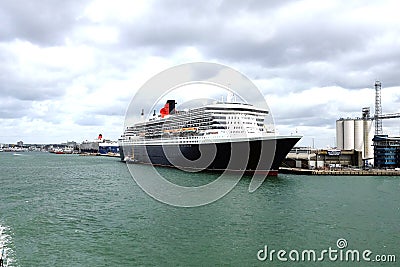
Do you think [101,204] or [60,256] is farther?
[101,204]

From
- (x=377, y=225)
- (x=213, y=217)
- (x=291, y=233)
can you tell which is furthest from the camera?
(x=213, y=217)

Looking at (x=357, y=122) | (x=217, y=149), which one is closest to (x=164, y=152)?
(x=217, y=149)

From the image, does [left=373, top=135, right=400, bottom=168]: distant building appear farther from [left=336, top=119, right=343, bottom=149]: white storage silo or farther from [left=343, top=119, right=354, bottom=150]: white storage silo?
[left=336, top=119, right=343, bottom=149]: white storage silo

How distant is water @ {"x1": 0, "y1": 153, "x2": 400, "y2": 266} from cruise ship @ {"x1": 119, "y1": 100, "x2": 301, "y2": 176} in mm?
11506

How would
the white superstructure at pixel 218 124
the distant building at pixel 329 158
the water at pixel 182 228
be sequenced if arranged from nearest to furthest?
the water at pixel 182 228
the white superstructure at pixel 218 124
the distant building at pixel 329 158

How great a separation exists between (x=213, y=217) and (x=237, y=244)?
5123mm

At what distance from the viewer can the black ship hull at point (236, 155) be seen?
128 ft

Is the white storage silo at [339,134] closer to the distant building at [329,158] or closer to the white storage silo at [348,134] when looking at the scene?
the white storage silo at [348,134]

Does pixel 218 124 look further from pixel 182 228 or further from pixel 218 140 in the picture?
pixel 182 228

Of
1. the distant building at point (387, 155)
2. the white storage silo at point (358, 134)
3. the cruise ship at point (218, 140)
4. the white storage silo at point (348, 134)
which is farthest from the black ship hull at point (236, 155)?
the white storage silo at point (358, 134)

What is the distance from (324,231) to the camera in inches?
687

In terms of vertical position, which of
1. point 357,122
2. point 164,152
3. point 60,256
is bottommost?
point 60,256

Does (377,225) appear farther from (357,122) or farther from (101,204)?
(357,122)

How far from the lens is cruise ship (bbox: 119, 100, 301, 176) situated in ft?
130
